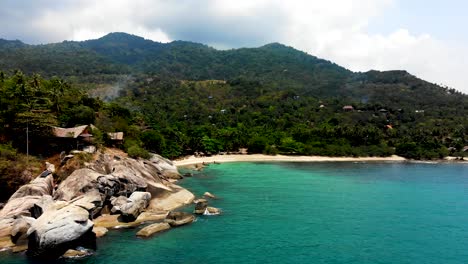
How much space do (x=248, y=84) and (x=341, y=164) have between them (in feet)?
322

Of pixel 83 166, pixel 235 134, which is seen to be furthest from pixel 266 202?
pixel 235 134

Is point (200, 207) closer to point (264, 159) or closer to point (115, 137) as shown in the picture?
point (115, 137)

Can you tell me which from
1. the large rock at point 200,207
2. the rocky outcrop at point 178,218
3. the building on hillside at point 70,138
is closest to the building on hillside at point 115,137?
the building on hillside at point 70,138

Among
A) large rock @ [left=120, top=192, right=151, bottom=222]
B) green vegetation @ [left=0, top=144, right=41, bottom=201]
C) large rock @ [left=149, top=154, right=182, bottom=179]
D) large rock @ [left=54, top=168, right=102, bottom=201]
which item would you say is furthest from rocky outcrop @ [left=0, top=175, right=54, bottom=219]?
large rock @ [left=149, top=154, right=182, bottom=179]

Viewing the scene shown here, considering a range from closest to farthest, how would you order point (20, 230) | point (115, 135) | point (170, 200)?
1. point (20, 230)
2. point (170, 200)
3. point (115, 135)

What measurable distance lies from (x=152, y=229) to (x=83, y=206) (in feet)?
20.5

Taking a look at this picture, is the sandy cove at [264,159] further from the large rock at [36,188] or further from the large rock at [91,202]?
the large rock at [91,202]

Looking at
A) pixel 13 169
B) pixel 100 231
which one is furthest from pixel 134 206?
pixel 13 169

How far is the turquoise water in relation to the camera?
30.1 m

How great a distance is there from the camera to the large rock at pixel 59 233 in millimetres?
28172

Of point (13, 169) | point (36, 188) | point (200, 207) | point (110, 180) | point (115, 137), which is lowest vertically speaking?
point (200, 207)

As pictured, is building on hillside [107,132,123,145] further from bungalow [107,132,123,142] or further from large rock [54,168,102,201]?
large rock [54,168,102,201]

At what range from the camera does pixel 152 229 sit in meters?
33.9

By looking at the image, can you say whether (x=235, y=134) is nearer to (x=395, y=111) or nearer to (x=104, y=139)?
(x=104, y=139)
